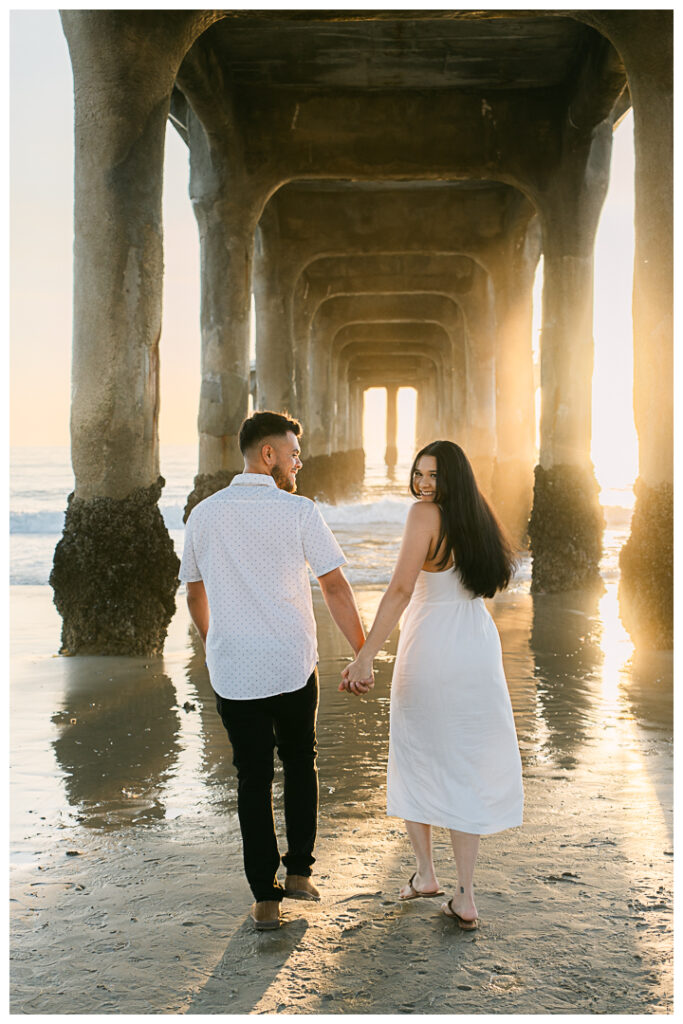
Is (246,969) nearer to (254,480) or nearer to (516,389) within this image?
(254,480)

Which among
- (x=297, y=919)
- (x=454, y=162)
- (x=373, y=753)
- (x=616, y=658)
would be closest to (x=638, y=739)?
(x=373, y=753)

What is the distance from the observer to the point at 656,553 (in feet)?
24.6

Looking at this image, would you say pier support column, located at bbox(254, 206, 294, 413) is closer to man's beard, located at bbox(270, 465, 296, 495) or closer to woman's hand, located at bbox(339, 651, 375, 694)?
man's beard, located at bbox(270, 465, 296, 495)

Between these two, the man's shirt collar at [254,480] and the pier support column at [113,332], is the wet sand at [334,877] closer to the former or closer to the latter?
the pier support column at [113,332]

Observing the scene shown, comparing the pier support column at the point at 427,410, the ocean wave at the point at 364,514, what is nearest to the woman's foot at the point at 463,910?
the ocean wave at the point at 364,514

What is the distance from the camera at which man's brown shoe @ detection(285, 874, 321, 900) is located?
10.9 feet

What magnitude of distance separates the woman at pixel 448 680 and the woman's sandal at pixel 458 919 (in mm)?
14

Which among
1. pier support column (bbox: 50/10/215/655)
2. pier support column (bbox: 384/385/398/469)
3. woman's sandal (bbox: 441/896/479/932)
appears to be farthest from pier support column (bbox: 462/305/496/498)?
pier support column (bbox: 384/385/398/469)

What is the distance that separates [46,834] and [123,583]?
3.47m

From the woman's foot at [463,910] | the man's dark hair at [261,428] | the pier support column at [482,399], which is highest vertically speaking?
the pier support column at [482,399]

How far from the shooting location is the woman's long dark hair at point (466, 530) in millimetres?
3293

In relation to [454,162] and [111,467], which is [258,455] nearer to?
[111,467]

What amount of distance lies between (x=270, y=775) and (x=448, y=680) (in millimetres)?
682

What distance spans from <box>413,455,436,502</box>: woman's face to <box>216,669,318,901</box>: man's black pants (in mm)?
759
